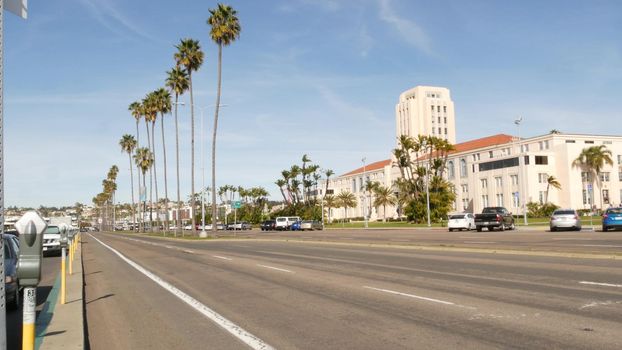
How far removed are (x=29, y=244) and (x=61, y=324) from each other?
3920 mm

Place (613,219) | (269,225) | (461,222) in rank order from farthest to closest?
1. (269,225)
2. (461,222)
3. (613,219)

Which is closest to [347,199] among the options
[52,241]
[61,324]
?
[52,241]

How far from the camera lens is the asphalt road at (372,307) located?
293 inches

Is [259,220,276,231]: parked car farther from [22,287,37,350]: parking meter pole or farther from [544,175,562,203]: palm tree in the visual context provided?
[22,287,37,350]: parking meter pole

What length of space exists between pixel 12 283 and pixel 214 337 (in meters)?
4.86

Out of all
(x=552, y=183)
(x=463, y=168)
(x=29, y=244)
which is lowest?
(x=29, y=244)

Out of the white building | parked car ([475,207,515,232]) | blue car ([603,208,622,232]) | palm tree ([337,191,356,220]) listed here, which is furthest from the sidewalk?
palm tree ([337,191,356,220])

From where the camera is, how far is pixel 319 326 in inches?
331

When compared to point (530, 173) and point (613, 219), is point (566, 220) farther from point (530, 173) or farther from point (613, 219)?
point (530, 173)

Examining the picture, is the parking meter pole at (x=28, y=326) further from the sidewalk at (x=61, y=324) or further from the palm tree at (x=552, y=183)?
the palm tree at (x=552, y=183)

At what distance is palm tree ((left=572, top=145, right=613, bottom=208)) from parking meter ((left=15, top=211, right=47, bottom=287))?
290ft

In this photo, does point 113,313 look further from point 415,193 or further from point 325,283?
point 415,193

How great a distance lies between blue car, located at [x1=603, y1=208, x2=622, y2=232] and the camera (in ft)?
114

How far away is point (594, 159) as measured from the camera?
82188 millimetres
